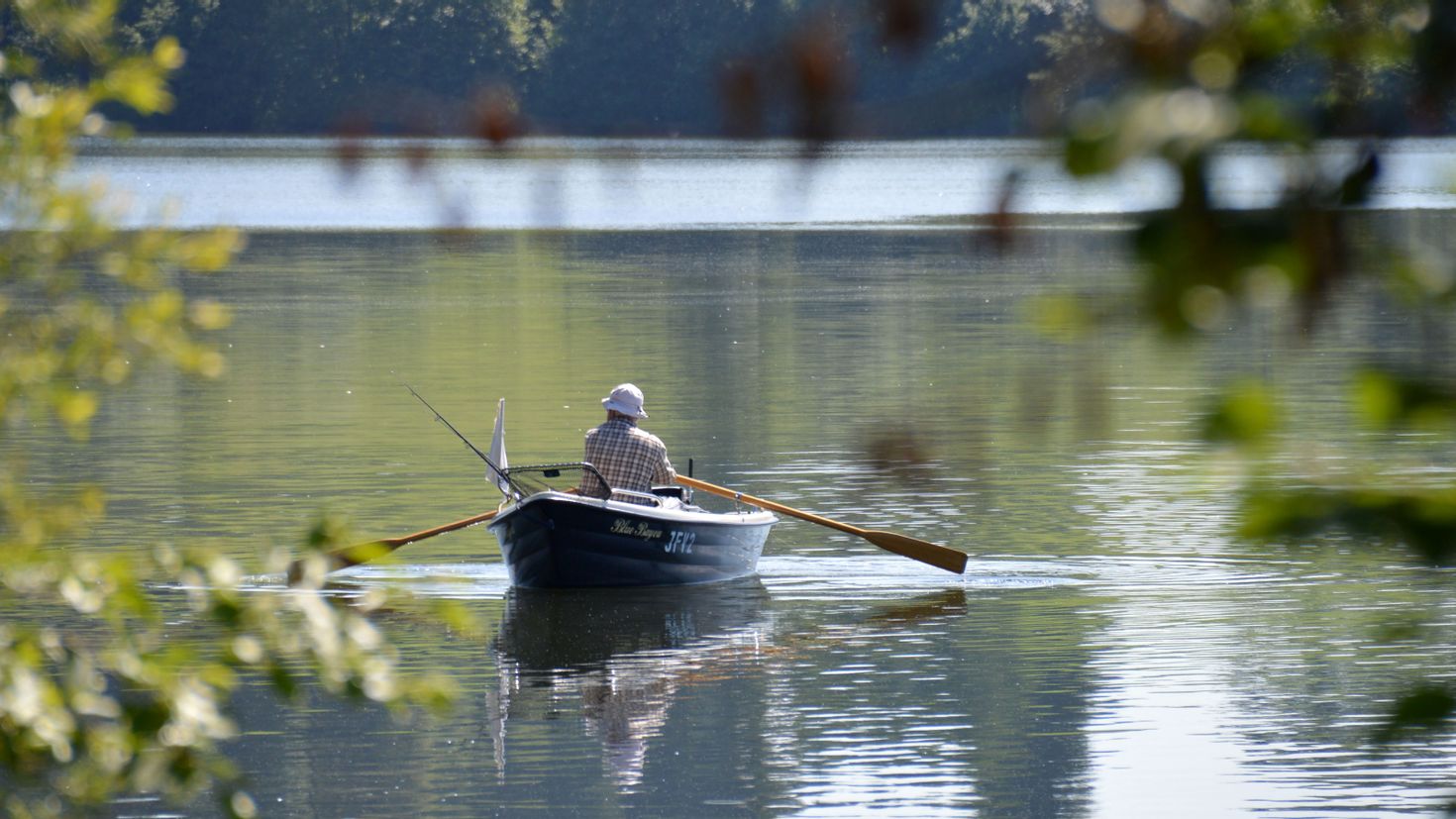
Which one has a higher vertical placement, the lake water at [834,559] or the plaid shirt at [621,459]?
the plaid shirt at [621,459]

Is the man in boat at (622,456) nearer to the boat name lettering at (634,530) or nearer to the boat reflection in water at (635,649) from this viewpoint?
the boat name lettering at (634,530)

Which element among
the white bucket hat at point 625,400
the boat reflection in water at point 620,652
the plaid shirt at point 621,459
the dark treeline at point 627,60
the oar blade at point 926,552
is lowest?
the boat reflection in water at point 620,652

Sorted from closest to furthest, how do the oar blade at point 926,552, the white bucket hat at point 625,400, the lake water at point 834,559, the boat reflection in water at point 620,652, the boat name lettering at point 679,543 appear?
the lake water at point 834,559
the boat reflection in water at point 620,652
the white bucket hat at point 625,400
the boat name lettering at point 679,543
the oar blade at point 926,552

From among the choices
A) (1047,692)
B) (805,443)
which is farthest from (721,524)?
(805,443)

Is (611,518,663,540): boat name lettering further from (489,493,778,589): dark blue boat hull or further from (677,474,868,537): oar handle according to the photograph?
(677,474,868,537): oar handle

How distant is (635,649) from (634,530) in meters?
1.51

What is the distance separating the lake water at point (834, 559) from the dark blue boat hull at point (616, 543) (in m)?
0.23

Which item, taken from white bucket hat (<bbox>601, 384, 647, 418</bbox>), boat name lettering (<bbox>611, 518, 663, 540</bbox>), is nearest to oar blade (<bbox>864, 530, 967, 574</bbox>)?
boat name lettering (<bbox>611, 518, 663, 540</bbox>)

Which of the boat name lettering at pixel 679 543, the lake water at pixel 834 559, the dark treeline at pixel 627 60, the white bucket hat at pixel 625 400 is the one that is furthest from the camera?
the boat name lettering at pixel 679 543

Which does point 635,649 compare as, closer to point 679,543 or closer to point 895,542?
point 679,543

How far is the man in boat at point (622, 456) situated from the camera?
54.7ft

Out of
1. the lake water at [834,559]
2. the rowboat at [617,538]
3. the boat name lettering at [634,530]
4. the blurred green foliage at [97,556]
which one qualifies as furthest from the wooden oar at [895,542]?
the blurred green foliage at [97,556]

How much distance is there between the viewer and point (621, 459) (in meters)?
16.8

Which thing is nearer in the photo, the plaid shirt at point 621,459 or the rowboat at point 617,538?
the rowboat at point 617,538
